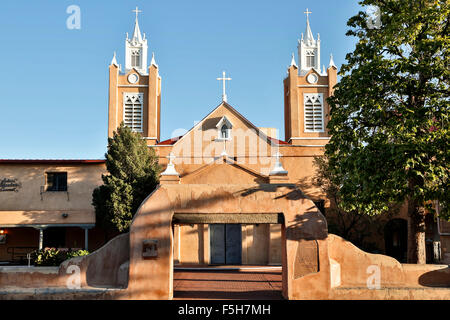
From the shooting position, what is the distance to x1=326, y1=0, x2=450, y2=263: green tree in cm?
1285

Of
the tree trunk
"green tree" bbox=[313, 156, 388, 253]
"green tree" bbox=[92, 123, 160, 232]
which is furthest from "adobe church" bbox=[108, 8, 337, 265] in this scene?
the tree trunk

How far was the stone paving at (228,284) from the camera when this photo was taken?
1400 cm

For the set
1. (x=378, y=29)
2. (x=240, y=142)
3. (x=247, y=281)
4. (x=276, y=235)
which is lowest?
(x=247, y=281)

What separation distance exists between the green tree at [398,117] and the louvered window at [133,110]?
61.3 ft

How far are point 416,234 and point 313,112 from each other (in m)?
16.9

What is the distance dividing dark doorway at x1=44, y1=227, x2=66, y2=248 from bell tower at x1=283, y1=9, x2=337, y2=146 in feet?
52.8

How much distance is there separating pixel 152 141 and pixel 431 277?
20965 mm

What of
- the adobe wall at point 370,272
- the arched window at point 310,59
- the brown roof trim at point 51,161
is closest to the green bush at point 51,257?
the brown roof trim at point 51,161
